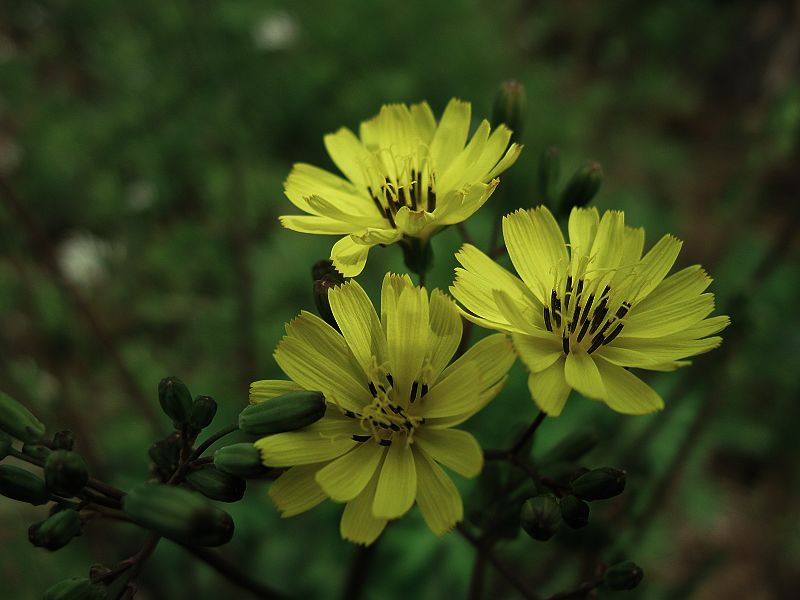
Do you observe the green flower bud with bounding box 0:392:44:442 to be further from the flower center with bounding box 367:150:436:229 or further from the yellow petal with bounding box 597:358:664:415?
the yellow petal with bounding box 597:358:664:415

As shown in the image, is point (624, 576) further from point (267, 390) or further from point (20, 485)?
point (20, 485)

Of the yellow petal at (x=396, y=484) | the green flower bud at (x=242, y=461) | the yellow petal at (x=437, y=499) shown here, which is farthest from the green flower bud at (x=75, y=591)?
the yellow petal at (x=437, y=499)

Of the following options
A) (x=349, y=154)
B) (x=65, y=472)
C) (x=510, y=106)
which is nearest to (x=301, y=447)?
(x=65, y=472)

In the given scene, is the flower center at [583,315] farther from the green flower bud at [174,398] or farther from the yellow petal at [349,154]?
the green flower bud at [174,398]

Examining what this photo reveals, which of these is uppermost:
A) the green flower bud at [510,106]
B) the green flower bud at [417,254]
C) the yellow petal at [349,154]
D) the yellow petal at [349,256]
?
the green flower bud at [510,106]

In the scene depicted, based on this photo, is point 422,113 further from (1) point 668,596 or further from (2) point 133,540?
(2) point 133,540

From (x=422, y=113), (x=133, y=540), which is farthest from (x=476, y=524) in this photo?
(x=133, y=540)
